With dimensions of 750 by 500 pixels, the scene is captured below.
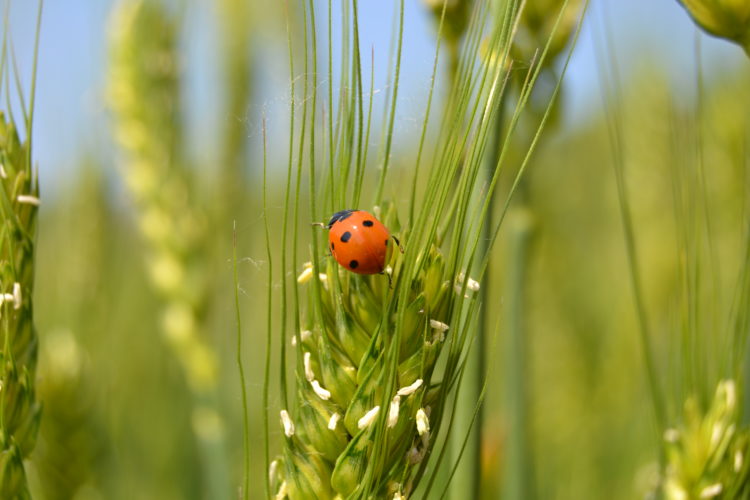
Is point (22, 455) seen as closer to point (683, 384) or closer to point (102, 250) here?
point (683, 384)

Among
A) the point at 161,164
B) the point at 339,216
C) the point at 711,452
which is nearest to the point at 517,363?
Answer: the point at 711,452

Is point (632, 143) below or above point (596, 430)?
above

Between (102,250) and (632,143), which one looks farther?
(632,143)

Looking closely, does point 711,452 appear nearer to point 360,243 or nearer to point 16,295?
point 360,243

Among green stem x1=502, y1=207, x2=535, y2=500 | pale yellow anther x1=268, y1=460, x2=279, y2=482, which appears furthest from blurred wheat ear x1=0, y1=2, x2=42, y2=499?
green stem x1=502, y1=207, x2=535, y2=500

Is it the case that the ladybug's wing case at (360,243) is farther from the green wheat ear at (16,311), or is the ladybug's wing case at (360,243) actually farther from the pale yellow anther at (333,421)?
the green wheat ear at (16,311)

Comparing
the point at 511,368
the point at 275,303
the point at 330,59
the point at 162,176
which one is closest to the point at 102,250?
the point at 162,176

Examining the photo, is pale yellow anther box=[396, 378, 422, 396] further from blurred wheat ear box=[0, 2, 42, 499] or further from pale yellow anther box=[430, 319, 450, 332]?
blurred wheat ear box=[0, 2, 42, 499]
